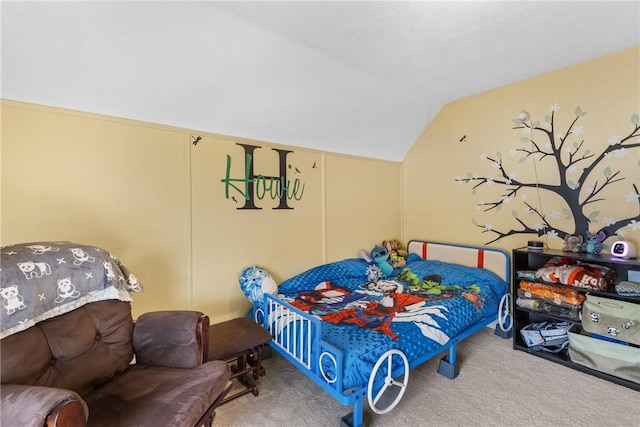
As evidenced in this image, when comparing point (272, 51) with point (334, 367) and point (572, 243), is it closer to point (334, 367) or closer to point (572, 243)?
point (334, 367)

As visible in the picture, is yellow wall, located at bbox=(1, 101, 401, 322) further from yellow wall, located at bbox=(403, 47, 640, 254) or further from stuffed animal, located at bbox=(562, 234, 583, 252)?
stuffed animal, located at bbox=(562, 234, 583, 252)

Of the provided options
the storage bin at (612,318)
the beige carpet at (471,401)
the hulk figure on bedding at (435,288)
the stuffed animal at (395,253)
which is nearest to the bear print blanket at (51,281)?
the beige carpet at (471,401)

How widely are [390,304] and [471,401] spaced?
2.75ft

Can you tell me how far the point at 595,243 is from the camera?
96.4 inches

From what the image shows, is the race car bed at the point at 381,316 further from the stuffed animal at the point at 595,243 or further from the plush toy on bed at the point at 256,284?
the stuffed animal at the point at 595,243

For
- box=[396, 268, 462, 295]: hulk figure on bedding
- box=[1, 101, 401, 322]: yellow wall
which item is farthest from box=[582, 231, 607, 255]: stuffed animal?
box=[1, 101, 401, 322]: yellow wall

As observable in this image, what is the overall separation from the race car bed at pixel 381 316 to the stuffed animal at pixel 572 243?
1.80 feet

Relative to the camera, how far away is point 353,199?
3639 mm

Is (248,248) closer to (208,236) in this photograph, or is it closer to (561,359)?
(208,236)

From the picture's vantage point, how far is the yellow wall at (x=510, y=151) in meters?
2.47

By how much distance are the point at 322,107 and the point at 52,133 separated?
210 centimetres

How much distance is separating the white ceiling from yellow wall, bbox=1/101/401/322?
18cm

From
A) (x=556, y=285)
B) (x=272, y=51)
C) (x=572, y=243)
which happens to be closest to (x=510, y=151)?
(x=572, y=243)

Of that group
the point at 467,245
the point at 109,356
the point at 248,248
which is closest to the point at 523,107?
the point at 467,245
